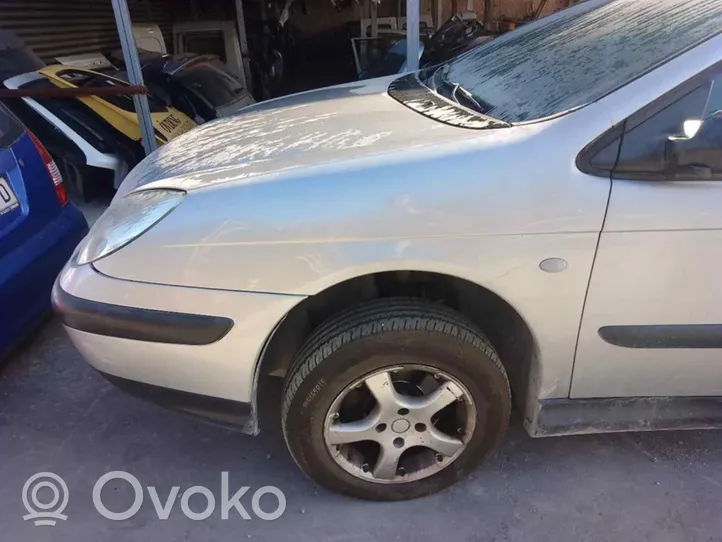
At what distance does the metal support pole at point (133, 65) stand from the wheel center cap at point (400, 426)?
316 centimetres

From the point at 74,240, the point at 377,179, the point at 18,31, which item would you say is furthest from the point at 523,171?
the point at 18,31

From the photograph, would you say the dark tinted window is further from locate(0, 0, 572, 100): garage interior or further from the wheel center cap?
locate(0, 0, 572, 100): garage interior

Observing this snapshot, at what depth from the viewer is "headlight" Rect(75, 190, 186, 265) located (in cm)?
177

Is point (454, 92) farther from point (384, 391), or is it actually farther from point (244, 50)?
point (244, 50)

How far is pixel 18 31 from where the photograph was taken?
6234mm

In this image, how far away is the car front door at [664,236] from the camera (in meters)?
1.60

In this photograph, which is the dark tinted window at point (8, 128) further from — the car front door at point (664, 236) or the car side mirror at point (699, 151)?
the car side mirror at point (699, 151)

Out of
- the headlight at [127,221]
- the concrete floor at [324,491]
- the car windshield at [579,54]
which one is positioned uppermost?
the car windshield at [579,54]

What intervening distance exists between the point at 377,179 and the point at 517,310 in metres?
0.57

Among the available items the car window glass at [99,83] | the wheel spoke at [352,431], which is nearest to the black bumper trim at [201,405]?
the wheel spoke at [352,431]

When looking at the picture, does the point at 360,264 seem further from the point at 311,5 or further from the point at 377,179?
the point at 311,5

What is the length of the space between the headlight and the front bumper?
0.25ft

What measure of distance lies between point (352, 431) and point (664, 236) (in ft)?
3.57

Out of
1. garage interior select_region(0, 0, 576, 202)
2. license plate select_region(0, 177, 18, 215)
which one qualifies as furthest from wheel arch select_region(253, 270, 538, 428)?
garage interior select_region(0, 0, 576, 202)
